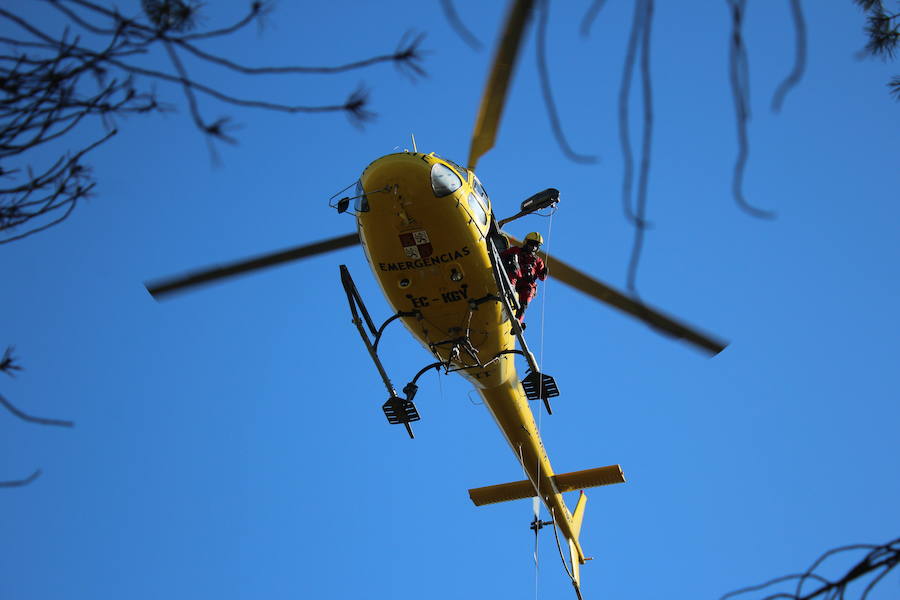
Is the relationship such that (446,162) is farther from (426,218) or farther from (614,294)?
(614,294)

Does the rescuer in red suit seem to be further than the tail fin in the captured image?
No

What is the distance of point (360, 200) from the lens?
9609 millimetres

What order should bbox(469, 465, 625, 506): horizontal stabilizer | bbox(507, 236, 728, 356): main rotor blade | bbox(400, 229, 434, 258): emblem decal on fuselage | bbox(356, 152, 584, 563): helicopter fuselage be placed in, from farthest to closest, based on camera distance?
bbox(469, 465, 625, 506): horizontal stabilizer < bbox(507, 236, 728, 356): main rotor blade < bbox(400, 229, 434, 258): emblem decal on fuselage < bbox(356, 152, 584, 563): helicopter fuselage

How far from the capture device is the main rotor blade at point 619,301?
32.6ft

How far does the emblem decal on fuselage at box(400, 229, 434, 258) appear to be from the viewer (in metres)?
9.45

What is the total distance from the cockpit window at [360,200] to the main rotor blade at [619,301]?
2.21 m

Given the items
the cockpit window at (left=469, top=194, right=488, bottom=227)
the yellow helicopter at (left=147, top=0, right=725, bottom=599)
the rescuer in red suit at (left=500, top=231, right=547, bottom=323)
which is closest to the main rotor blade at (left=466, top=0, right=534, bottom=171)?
the yellow helicopter at (left=147, top=0, right=725, bottom=599)

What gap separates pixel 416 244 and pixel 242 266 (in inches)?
79.8

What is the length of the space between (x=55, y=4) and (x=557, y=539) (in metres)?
10.9

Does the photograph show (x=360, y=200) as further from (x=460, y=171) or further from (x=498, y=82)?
(x=498, y=82)

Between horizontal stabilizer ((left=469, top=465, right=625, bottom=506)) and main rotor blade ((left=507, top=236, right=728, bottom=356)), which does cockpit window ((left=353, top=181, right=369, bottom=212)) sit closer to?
main rotor blade ((left=507, top=236, right=728, bottom=356))

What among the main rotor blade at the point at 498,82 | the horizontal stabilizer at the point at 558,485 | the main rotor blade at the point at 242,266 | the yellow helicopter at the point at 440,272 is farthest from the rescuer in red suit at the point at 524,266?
the main rotor blade at the point at 498,82

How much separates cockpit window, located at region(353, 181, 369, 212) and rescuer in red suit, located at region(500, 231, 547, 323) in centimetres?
169

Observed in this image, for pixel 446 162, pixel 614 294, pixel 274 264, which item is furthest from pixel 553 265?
pixel 274 264
